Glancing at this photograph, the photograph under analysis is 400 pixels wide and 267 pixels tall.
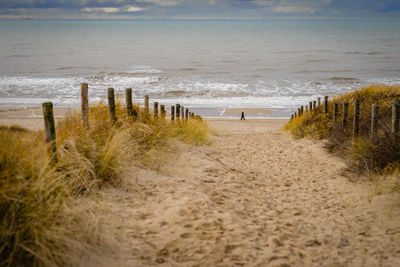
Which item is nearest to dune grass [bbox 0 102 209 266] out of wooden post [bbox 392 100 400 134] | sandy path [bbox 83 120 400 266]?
sandy path [bbox 83 120 400 266]

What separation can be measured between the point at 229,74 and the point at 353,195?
1734 inches

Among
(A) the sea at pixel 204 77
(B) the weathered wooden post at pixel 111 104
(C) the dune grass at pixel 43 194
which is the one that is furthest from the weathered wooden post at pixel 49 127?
(A) the sea at pixel 204 77

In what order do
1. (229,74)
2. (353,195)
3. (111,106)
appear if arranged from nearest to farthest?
(353,195) < (111,106) < (229,74)

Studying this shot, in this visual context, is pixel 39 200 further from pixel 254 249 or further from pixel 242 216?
pixel 242 216

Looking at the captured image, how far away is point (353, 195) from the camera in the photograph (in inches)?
260

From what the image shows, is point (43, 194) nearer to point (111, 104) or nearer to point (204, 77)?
point (111, 104)

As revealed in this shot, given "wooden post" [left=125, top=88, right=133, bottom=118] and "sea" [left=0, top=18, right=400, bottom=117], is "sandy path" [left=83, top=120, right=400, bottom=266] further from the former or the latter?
"sea" [left=0, top=18, right=400, bottom=117]

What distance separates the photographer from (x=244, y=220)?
497cm

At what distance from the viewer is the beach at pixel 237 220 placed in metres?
3.89

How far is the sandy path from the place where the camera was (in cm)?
396

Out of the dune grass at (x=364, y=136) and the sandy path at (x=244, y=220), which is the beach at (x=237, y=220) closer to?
the sandy path at (x=244, y=220)

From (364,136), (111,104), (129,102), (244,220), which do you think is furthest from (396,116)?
(111,104)

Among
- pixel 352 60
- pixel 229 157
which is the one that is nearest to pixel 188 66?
pixel 352 60

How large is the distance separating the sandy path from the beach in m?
0.01
